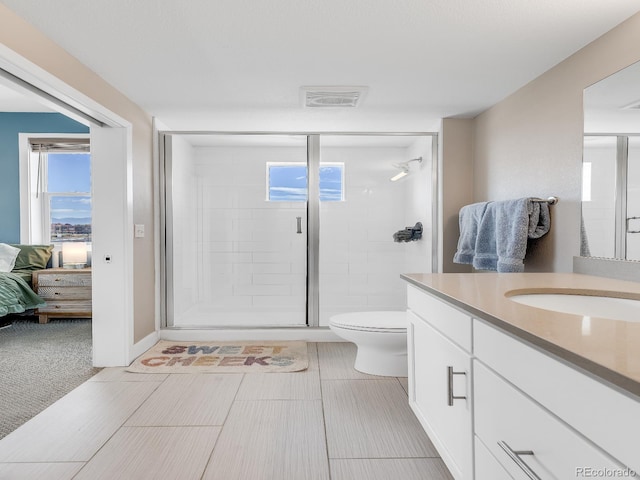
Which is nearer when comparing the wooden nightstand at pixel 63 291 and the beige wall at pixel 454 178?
the beige wall at pixel 454 178

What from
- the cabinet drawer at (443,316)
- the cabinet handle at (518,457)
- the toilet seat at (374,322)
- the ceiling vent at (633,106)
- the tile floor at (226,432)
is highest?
the ceiling vent at (633,106)

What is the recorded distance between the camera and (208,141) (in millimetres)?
4000

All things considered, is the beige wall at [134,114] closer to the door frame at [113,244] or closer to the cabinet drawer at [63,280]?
the door frame at [113,244]

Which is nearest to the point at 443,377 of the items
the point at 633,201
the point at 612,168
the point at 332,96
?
the point at 633,201

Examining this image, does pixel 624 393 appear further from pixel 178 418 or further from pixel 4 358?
pixel 4 358

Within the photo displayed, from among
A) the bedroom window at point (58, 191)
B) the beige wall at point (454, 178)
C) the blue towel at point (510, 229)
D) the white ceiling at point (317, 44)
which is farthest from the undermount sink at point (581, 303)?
the bedroom window at point (58, 191)

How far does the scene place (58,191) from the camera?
16.6 feet

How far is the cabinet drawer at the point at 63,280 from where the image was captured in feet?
14.9

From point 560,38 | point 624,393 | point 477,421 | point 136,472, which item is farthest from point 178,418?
point 560,38

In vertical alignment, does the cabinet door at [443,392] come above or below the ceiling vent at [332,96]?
below

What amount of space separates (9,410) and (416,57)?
297 centimetres

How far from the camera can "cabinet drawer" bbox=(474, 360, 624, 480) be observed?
2.60 feet

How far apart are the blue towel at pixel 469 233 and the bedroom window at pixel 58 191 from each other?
410cm

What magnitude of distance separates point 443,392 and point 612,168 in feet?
4.30
